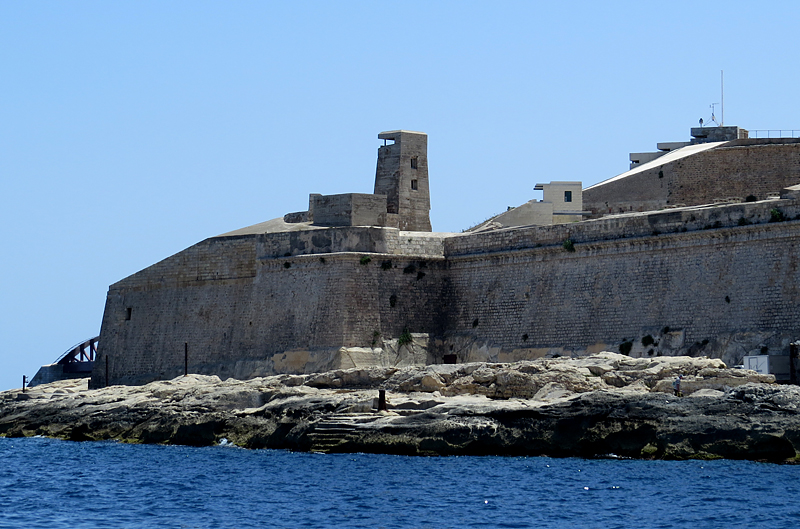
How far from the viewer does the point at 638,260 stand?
33.0 m

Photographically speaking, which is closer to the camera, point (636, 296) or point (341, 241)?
point (636, 296)

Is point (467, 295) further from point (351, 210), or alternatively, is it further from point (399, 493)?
point (399, 493)

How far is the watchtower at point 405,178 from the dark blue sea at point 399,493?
37.2 ft

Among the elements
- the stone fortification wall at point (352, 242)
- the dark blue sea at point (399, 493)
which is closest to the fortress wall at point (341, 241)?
the stone fortification wall at point (352, 242)

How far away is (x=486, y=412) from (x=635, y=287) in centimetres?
643

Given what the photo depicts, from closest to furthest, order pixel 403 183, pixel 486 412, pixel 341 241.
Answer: pixel 486 412 < pixel 341 241 < pixel 403 183

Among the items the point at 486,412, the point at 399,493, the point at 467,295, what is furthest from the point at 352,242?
the point at 399,493

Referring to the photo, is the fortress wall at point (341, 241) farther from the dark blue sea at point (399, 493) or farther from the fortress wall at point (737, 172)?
the fortress wall at point (737, 172)

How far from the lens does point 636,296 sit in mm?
32750

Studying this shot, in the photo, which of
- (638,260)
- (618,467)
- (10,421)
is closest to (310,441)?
(618,467)

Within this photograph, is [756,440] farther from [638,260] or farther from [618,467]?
[638,260]

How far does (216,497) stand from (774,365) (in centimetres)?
1153

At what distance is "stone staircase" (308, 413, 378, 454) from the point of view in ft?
96.5

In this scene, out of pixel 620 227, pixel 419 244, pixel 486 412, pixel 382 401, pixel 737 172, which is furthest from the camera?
pixel 737 172
